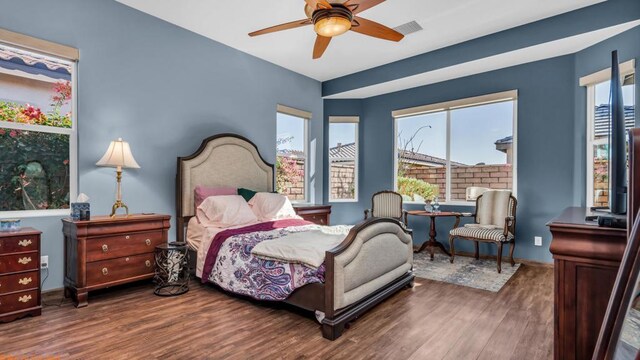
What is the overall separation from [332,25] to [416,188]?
12.6 ft

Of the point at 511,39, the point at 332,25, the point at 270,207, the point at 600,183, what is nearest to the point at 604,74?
the point at 511,39

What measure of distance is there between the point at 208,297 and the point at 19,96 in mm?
2587

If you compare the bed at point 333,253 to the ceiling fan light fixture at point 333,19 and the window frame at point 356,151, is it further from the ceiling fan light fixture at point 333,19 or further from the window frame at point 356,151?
the window frame at point 356,151

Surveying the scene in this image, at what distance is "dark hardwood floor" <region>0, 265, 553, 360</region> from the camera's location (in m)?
2.17

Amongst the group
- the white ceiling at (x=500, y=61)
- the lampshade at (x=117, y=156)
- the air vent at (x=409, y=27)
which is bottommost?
the lampshade at (x=117, y=156)

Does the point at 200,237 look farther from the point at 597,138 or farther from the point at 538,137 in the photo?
the point at 597,138

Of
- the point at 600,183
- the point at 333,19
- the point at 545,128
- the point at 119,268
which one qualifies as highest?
the point at 333,19

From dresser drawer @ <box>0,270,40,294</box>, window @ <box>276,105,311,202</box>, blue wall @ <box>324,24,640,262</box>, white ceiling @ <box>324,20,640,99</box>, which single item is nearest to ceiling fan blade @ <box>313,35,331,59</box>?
window @ <box>276,105,311,202</box>

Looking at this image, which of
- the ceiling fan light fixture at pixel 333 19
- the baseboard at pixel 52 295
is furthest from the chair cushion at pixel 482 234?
the baseboard at pixel 52 295

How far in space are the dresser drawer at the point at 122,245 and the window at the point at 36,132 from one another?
2.14 ft

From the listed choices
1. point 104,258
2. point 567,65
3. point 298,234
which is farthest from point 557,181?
point 104,258

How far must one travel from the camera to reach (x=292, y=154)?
19.0 feet

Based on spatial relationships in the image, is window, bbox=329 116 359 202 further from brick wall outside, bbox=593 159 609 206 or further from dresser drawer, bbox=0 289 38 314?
dresser drawer, bbox=0 289 38 314

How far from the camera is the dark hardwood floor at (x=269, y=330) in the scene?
85.3 inches
